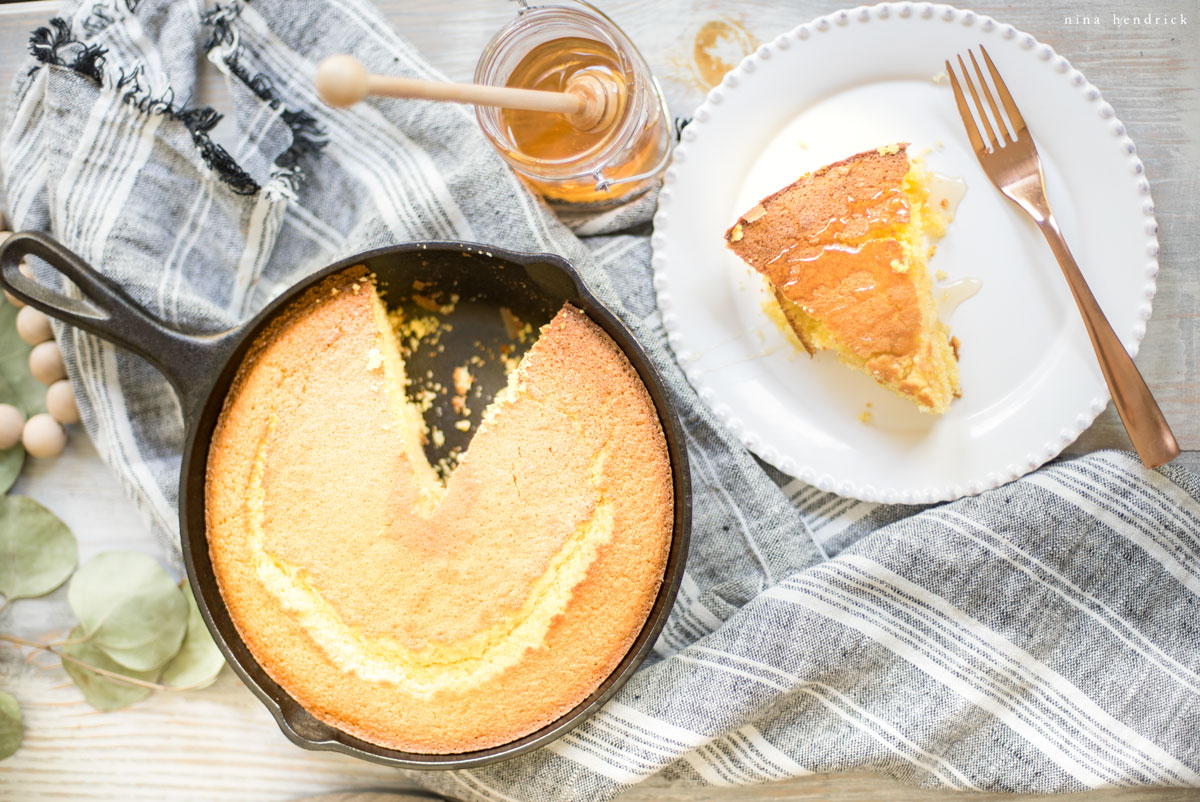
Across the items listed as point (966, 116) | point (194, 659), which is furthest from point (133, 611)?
point (966, 116)

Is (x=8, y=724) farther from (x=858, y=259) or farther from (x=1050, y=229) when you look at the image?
(x=1050, y=229)

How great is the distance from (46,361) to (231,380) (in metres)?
0.68

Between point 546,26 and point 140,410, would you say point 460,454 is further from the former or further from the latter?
point 546,26

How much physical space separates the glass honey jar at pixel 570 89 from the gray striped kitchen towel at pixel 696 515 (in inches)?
5.8

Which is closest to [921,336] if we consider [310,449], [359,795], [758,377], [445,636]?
[758,377]

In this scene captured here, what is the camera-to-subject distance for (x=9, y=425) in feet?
8.16

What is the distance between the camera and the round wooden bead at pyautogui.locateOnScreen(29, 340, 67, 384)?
8.13ft

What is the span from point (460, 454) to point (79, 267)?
104cm

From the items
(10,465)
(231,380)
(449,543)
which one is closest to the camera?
(449,543)

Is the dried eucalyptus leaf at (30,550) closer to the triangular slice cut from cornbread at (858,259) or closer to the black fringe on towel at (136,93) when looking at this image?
the black fringe on towel at (136,93)

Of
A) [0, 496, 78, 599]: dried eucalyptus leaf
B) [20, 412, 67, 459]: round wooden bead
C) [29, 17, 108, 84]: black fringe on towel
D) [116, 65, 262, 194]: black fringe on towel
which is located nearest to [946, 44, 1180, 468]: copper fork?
[116, 65, 262, 194]: black fringe on towel

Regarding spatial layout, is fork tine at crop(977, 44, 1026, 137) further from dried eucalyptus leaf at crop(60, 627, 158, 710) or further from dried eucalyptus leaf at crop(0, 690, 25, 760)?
dried eucalyptus leaf at crop(0, 690, 25, 760)

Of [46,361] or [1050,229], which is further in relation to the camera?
[46,361]

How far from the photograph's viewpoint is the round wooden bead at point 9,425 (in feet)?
8.14
